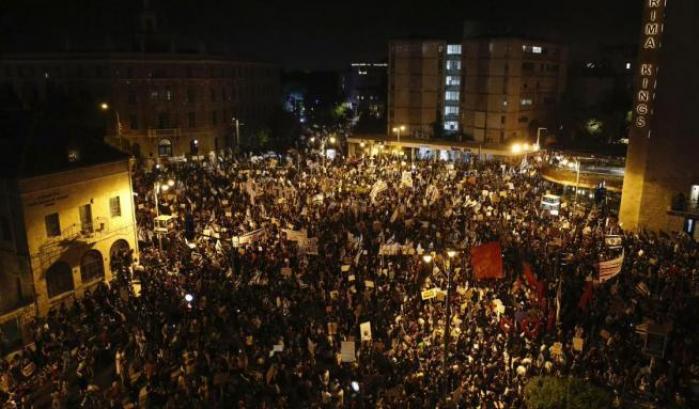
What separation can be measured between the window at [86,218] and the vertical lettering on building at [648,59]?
1128 inches

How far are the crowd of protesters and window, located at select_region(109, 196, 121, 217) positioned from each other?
8.46 ft

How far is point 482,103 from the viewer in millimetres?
59406

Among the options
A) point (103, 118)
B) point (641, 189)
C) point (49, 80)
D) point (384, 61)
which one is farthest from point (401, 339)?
point (384, 61)

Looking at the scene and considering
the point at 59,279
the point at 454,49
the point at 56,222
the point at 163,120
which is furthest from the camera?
the point at 454,49

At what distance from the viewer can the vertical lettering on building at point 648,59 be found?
2805cm

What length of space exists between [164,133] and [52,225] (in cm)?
3395

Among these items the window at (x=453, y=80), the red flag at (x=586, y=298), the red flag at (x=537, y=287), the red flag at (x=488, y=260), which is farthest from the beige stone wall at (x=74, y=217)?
the window at (x=453, y=80)

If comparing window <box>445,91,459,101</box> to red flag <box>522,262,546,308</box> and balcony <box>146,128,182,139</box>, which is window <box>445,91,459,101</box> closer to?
balcony <box>146,128,182,139</box>

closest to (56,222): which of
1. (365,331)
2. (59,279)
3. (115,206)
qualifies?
(59,279)

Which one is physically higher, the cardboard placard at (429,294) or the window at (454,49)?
the window at (454,49)

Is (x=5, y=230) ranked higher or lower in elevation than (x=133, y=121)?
lower

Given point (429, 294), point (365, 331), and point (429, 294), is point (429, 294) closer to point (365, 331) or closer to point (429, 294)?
point (429, 294)

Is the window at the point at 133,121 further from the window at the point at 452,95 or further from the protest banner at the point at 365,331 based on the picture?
the protest banner at the point at 365,331

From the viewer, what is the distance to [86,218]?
24.9 meters
